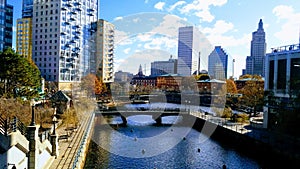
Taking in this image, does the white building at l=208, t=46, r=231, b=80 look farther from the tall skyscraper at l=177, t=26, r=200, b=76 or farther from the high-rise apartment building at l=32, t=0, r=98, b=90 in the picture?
the high-rise apartment building at l=32, t=0, r=98, b=90

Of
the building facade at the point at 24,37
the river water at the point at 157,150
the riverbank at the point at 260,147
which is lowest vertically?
the river water at the point at 157,150

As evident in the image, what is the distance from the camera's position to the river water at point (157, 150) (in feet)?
73.0

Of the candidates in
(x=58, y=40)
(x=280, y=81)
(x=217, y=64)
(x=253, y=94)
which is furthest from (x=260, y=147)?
(x=217, y=64)

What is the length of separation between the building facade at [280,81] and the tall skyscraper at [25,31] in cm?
6723

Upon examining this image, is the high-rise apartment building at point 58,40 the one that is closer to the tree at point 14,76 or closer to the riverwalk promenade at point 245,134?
the tree at point 14,76

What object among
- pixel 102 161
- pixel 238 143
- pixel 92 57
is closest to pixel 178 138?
pixel 238 143

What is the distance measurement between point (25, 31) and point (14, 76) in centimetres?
5592

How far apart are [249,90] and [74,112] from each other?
28.1 metres

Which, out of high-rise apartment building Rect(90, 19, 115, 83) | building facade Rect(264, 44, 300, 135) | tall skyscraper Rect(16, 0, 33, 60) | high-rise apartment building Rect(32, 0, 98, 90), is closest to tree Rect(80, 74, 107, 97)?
high-rise apartment building Rect(32, 0, 98, 90)

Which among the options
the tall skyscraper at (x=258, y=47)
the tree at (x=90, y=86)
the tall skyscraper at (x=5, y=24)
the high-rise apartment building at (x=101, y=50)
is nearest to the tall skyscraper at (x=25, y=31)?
the tall skyscraper at (x=5, y=24)

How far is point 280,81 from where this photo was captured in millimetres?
29422

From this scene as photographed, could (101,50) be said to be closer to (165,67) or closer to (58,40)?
(58,40)

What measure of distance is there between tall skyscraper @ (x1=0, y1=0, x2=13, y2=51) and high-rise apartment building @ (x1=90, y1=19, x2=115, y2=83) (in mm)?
24980

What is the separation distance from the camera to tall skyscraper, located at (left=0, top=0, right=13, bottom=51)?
6265 centimetres
